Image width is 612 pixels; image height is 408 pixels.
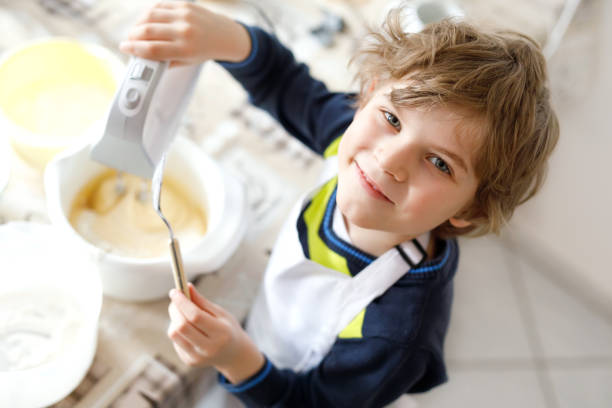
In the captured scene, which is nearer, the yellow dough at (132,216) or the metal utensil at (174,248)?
the metal utensil at (174,248)

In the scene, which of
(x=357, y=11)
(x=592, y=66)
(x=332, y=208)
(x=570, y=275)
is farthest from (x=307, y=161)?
(x=570, y=275)

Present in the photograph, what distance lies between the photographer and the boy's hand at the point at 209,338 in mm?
509

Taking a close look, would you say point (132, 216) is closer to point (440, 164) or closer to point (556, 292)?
point (440, 164)

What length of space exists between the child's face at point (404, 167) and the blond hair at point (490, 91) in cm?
1

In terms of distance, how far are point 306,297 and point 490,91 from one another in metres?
0.31

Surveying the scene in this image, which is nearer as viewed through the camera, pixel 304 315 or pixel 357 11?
pixel 304 315

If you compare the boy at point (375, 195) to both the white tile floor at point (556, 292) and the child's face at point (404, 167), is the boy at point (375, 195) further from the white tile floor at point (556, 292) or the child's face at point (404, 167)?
the white tile floor at point (556, 292)

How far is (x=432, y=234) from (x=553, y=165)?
0.56 m

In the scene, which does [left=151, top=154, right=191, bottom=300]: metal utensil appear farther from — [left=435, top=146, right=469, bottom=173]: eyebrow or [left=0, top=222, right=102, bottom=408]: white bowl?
[left=435, top=146, right=469, bottom=173]: eyebrow

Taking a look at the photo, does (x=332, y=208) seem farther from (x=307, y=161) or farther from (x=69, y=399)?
(x=69, y=399)

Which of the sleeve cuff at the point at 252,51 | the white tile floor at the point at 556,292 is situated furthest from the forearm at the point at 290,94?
the white tile floor at the point at 556,292

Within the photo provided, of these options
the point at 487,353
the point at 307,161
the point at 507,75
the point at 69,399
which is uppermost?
the point at 507,75

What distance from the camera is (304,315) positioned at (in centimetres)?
64

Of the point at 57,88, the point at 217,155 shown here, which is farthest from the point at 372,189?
the point at 57,88
